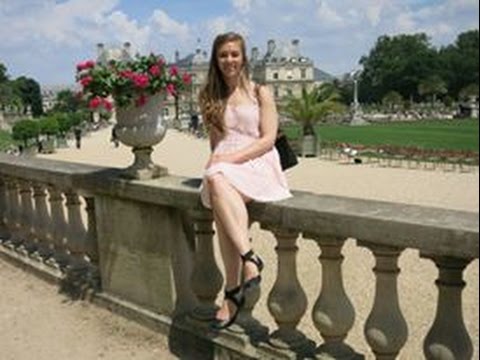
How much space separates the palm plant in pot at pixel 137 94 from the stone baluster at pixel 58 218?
1.73 m

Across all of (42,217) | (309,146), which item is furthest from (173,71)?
(309,146)

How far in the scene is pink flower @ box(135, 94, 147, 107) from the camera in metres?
5.60

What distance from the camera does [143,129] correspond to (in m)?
5.68

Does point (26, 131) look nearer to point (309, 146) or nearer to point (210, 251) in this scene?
point (309, 146)

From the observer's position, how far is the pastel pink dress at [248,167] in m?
4.46

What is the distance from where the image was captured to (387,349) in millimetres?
3789

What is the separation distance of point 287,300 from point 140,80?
80.0 inches

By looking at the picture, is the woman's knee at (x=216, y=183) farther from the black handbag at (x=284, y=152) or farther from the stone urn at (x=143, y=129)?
the stone urn at (x=143, y=129)

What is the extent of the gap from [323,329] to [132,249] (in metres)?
2.19

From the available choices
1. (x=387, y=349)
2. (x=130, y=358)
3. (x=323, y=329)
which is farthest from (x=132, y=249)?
(x=387, y=349)

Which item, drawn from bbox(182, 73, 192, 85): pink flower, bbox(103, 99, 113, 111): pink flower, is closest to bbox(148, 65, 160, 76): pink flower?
bbox(182, 73, 192, 85): pink flower

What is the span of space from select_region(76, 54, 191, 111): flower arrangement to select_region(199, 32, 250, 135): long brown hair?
0.87 metres

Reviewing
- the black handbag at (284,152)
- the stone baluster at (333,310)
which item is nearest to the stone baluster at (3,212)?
the black handbag at (284,152)

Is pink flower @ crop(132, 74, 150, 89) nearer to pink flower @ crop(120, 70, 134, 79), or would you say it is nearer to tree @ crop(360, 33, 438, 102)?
pink flower @ crop(120, 70, 134, 79)
